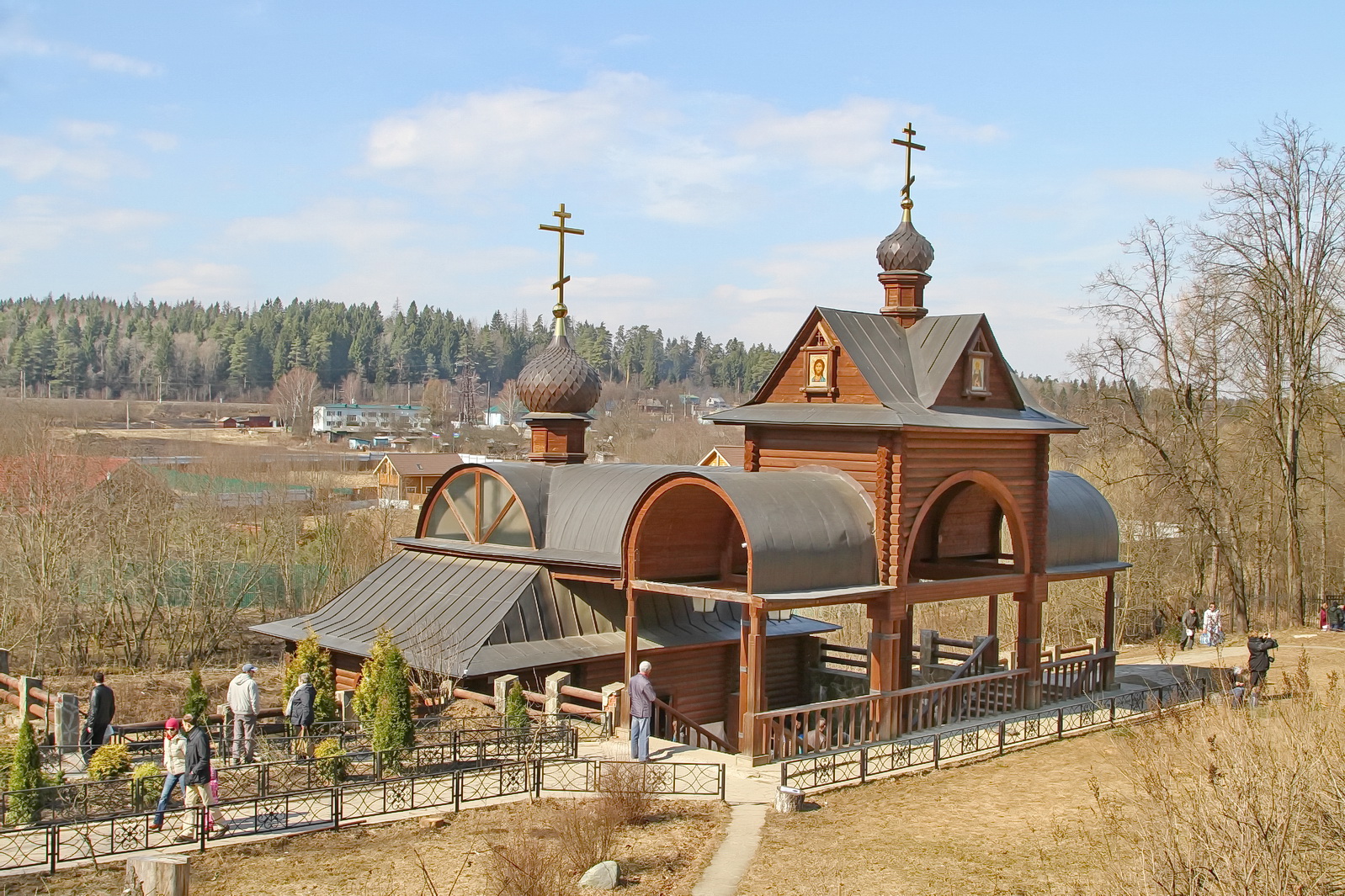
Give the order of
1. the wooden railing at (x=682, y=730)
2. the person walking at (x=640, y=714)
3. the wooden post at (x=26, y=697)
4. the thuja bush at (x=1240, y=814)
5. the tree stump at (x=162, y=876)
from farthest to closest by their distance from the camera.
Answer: the wooden post at (x=26, y=697) → the wooden railing at (x=682, y=730) → the person walking at (x=640, y=714) → the tree stump at (x=162, y=876) → the thuja bush at (x=1240, y=814)

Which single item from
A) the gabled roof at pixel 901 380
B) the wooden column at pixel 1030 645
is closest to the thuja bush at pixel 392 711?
the gabled roof at pixel 901 380

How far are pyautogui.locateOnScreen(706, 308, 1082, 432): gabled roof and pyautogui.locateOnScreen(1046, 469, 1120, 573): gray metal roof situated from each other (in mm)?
1951

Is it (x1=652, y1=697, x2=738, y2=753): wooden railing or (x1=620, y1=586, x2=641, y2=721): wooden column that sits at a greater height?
(x1=620, y1=586, x2=641, y2=721): wooden column

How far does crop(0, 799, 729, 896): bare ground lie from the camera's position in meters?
11.2

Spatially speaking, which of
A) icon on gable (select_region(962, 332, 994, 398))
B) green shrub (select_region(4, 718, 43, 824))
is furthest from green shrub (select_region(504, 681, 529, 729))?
icon on gable (select_region(962, 332, 994, 398))

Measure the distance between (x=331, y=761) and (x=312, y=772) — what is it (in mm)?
727

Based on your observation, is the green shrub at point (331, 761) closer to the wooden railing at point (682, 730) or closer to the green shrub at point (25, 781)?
the green shrub at point (25, 781)

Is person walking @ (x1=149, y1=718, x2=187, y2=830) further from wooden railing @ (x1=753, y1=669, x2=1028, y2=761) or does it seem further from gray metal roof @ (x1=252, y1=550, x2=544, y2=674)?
wooden railing @ (x1=753, y1=669, x2=1028, y2=761)

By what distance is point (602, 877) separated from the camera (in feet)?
37.0

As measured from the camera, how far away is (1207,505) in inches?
1410

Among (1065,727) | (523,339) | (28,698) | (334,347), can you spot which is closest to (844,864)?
(1065,727)

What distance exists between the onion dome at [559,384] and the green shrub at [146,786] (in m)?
11.3

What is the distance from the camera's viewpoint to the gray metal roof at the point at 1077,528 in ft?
69.9

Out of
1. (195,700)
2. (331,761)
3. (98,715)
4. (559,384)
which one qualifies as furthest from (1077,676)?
(98,715)
